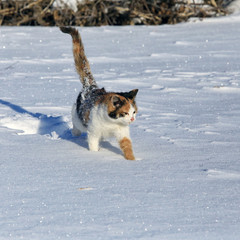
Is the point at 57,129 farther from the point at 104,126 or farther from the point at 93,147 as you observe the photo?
the point at 104,126

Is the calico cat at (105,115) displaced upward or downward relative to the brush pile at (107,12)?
upward

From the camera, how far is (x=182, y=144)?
16.2ft

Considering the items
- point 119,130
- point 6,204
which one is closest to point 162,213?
point 6,204

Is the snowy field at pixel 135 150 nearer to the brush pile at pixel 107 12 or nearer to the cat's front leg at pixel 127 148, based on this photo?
the cat's front leg at pixel 127 148

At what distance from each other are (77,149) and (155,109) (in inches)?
69.6

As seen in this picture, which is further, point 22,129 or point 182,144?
point 22,129

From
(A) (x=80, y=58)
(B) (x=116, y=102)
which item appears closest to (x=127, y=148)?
(B) (x=116, y=102)

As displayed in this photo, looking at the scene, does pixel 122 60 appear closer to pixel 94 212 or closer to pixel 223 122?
pixel 223 122

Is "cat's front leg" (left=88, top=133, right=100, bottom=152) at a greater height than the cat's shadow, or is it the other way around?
"cat's front leg" (left=88, top=133, right=100, bottom=152)

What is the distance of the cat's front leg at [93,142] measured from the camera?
4.73 m

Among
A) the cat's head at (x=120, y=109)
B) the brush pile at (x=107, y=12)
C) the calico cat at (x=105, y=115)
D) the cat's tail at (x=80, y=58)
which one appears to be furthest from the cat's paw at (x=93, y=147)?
the brush pile at (x=107, y=12)

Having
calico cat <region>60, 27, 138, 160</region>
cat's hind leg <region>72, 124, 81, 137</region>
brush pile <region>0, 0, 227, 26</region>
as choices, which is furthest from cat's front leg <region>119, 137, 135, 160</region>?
brush pile <region>0, 0, 227, 26</region>

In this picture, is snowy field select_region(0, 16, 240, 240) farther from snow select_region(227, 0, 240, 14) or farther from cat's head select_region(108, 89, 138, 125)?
snow select_region(227, 0, 240, 14)

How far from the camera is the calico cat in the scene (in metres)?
4.43
